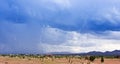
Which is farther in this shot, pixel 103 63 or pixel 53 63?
pixel 103 63

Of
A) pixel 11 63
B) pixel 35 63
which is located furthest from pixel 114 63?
pixel 11 63

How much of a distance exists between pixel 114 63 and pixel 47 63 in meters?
25.5

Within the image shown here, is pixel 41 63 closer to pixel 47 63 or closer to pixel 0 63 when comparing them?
pixel 47 63

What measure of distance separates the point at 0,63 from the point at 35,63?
1000cm

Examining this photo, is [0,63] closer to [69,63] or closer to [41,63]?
[41,63]

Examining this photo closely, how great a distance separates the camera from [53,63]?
84.6 m

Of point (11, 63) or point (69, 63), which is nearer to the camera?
point (11, 63)

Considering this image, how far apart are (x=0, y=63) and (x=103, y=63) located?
1378 inches

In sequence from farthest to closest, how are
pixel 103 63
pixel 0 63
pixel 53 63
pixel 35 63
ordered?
pixel 103 63 → pixel 53 63 → pixel 35 63 → pixel 0 63

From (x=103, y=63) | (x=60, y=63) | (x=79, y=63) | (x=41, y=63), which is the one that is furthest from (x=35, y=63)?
(x=103, y=63)

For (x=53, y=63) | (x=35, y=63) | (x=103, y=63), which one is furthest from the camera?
(x=103, y=63)

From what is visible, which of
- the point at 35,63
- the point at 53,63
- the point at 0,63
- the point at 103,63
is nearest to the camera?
the point at 0,63

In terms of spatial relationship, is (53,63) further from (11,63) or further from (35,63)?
(11,63)

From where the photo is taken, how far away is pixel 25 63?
76.7 meters
